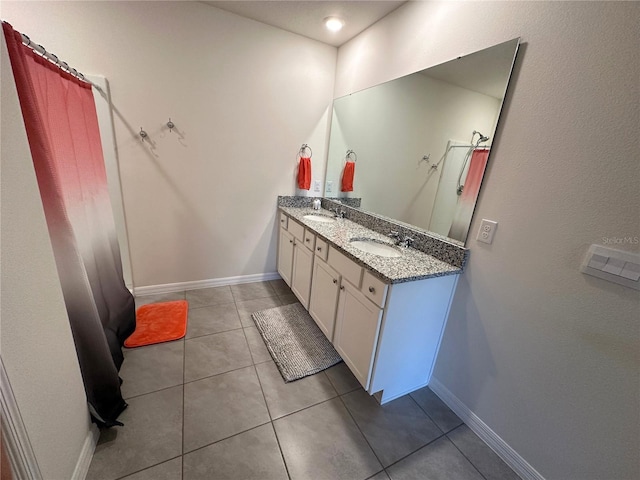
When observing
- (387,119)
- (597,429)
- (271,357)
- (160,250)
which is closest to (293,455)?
(271,357)

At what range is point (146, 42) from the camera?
1.93 meters

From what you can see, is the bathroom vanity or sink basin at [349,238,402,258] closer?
the bathroom vanity

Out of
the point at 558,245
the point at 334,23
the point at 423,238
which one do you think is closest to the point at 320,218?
the point at 423,238

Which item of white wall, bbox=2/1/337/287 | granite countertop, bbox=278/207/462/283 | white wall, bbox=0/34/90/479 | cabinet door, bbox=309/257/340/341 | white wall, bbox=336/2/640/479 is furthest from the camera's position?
white wall, bbox=2/1/337/287

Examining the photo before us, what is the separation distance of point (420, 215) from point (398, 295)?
740mm

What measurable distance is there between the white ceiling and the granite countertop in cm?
162

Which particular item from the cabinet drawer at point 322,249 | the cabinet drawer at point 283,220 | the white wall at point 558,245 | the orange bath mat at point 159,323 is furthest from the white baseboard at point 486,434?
the orange bath mat at point 159,323

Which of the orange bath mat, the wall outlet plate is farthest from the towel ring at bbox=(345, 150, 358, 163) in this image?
the orange bath mat

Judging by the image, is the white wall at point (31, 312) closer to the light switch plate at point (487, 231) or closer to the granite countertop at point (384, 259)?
the granite countertop at point (384, 259)

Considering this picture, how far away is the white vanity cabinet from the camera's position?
209cm

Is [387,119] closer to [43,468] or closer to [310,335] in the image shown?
[310,335]

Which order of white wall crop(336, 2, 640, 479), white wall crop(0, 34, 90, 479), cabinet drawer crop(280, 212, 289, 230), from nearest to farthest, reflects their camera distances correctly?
1. white wall crop(0, 34, 90, 479)
2. white wall crop(336, 2, 640, 479)
3. cabinet drawer crop(280, 212, 289, 230)

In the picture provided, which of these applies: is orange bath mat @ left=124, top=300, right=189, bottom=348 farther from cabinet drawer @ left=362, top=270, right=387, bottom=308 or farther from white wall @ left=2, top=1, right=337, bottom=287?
cabinet drawer @ left=362, top=270, right=387, bottom=308

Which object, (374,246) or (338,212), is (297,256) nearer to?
(338,212)
